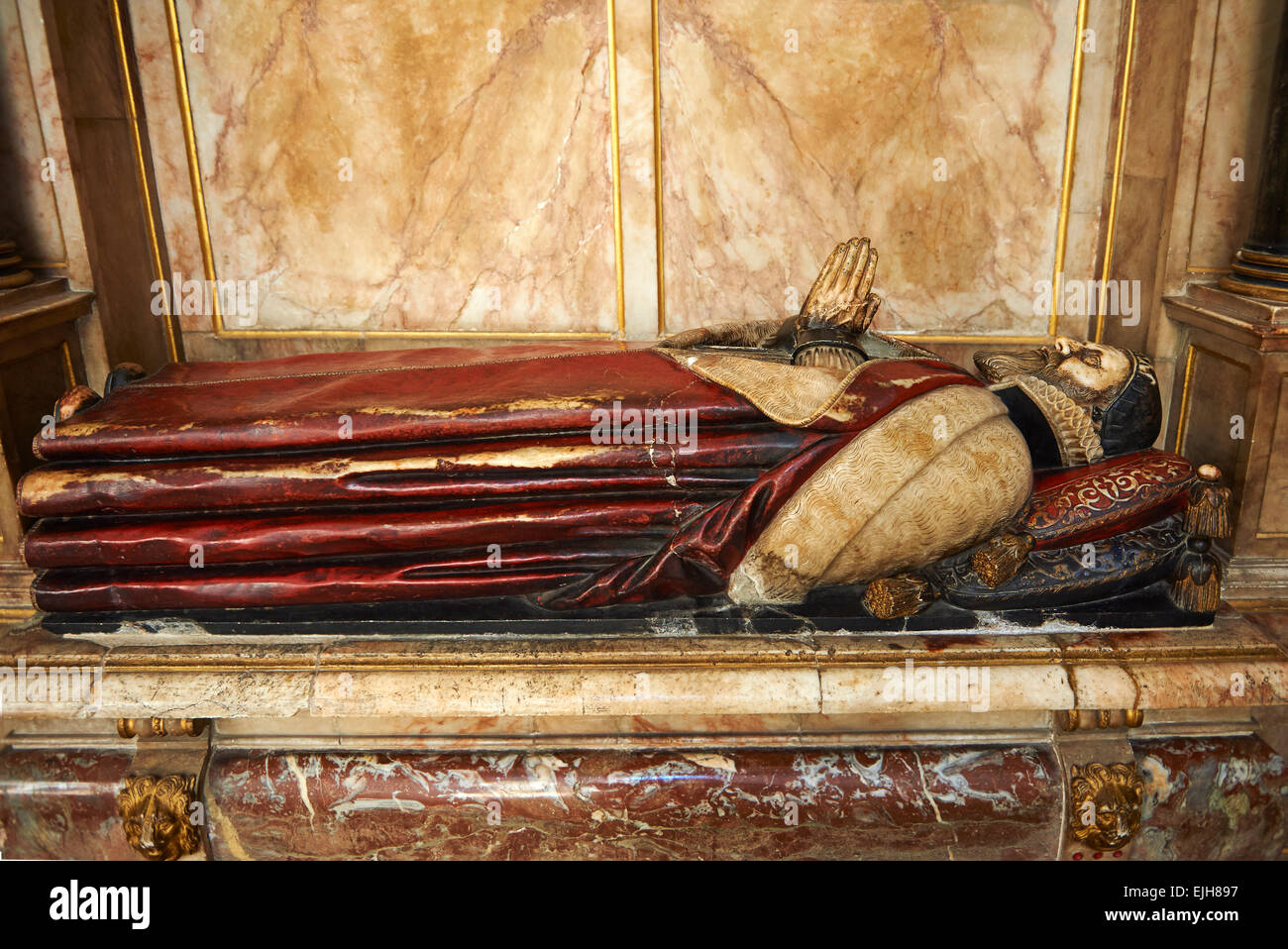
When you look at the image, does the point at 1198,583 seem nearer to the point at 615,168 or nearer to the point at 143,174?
the point at 615,168

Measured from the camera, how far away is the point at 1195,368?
9.33 feet

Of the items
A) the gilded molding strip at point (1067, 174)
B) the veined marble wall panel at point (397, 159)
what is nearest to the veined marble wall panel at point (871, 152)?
the gilded molding strip at point (1067, 174)

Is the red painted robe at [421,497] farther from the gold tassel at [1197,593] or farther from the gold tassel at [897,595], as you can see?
the gold tassel at [1197,593]

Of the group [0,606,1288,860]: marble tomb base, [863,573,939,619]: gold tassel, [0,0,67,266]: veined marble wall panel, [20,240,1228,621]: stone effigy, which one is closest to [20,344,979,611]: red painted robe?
[20,240,1228,621]: stone effigy

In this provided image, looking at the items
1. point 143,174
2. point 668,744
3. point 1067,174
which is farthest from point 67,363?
point 1067,174

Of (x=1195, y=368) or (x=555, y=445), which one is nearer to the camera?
(x=555, y=445)

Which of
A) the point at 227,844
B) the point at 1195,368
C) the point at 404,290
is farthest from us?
the point at 404,290

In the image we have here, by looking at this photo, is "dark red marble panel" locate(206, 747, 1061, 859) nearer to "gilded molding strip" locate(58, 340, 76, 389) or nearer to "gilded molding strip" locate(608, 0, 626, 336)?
"gilded molding strip" locate(58, 340, 76, 389)

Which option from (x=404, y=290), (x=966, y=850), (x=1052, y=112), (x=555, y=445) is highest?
(x=1052, y=112)

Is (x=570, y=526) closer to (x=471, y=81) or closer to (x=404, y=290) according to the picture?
(x=404, y=290)

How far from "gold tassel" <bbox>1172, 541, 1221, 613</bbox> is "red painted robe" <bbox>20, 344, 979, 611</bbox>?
70 centimetres

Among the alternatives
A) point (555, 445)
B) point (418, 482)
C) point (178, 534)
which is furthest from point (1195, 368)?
point (178, 534)

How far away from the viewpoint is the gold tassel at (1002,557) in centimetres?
223

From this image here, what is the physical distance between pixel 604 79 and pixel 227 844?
2405mm
